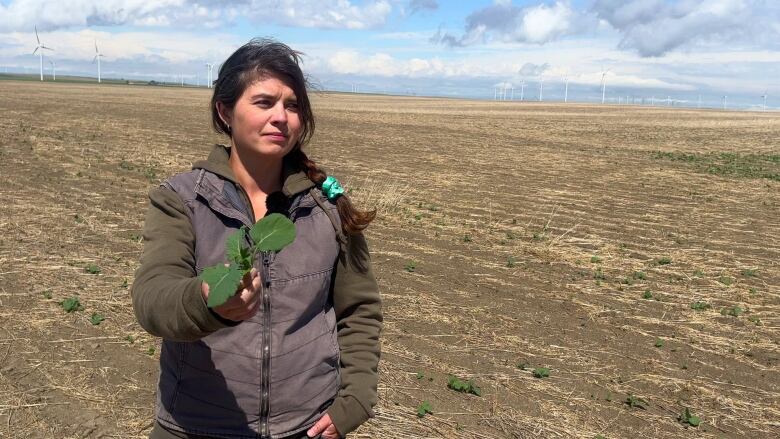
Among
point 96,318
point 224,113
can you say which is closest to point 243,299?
point 224,113

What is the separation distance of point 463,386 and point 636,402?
1536mm

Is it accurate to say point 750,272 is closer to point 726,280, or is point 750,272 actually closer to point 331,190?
point 726,280

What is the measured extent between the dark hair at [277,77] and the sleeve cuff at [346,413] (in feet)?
2.23

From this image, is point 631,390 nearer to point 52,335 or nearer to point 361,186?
point 52,335

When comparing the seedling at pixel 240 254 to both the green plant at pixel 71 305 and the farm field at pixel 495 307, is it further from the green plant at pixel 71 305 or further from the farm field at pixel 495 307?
the green plant at pixel 71 305

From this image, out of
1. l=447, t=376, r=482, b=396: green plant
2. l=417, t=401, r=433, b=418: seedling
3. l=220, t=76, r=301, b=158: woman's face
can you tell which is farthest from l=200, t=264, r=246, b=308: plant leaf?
l=447, t=376, r=482, b=396: green plant

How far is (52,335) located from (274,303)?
491 centimetres

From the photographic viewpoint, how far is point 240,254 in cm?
148

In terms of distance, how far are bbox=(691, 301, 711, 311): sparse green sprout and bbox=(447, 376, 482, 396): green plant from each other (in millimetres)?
3848

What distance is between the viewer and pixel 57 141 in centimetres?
2195

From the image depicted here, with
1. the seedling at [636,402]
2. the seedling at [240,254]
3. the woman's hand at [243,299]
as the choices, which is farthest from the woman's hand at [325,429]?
the seedling at [636,402]

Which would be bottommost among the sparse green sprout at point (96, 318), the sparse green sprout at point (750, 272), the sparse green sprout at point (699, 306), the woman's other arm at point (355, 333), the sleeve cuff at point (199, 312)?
the sparse green sprout at point (699, 306)

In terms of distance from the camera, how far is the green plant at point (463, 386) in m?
5.52

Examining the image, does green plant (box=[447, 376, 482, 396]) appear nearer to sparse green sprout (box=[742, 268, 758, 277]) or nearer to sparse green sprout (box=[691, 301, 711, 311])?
sparse green sprout (box=[691, 301, 711, 311])
